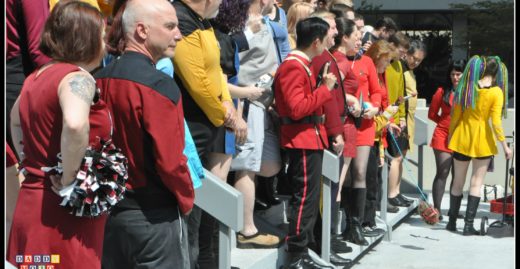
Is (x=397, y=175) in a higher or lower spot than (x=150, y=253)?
lower

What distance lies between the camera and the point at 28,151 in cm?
378

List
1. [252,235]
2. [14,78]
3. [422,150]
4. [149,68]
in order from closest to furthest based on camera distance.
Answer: [149,68], [14,78], [252,235], [422,150]

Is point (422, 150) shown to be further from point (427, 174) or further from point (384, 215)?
point (384, 215)

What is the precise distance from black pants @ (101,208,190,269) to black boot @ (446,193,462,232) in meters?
6.33

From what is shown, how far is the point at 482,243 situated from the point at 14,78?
596cm

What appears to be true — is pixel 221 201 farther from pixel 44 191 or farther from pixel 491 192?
pixel 491 192

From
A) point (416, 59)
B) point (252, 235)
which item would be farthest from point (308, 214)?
point (416, 59)

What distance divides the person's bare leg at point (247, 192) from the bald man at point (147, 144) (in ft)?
7.59

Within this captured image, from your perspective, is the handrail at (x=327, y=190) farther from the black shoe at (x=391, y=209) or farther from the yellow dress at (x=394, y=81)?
the black shoe at (x=391, y=209)

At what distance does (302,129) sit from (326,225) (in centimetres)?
86

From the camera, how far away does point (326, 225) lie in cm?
719

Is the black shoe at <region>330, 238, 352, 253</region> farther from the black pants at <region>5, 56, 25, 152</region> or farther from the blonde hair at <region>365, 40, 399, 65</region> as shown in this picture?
the black pants at <region>5, 56, 25, 152</region>

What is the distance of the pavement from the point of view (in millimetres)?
8414

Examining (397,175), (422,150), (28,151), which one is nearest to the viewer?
(28,151)
